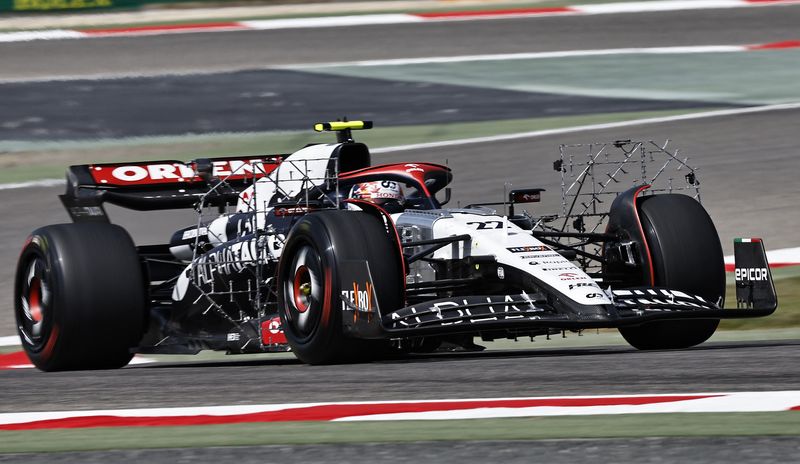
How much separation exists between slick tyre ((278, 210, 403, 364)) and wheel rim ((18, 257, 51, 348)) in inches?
92.0

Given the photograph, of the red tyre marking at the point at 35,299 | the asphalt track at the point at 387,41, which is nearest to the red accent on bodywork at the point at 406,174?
the red tyre marking at the point at 35,299

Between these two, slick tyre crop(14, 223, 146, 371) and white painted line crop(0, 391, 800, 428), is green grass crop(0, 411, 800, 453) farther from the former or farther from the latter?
slick tyre crop(14, 223, 146, 371)

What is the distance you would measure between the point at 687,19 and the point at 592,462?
22.9m

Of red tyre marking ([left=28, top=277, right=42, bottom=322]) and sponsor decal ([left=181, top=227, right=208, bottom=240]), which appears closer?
red tyre marking ([left=28, top=277, right=42, bottom=322])

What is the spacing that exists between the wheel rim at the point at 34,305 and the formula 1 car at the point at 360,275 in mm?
19

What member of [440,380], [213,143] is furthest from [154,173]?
[213,143]

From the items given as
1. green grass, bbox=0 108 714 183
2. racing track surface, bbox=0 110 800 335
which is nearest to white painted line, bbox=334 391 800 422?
racing track surface, bbox=0 110 800 335

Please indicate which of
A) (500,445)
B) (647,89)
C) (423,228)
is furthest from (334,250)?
(647,89)

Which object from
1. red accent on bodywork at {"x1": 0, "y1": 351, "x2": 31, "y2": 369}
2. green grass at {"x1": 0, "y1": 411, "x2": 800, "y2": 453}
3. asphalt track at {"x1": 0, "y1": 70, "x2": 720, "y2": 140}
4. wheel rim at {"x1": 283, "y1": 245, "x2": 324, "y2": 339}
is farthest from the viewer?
asphalt track at {"x1": 0, "y1": 70, "x2": 720, "y2": 140}

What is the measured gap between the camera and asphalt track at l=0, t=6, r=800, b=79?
23984 millimetres

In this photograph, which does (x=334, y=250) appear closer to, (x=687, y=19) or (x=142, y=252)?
(x=142, y=252)

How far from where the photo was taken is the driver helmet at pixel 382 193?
9758mm

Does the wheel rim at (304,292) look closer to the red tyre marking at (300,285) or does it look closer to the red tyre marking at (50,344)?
the red tyre marking at (300,285)

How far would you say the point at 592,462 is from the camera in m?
4.38
